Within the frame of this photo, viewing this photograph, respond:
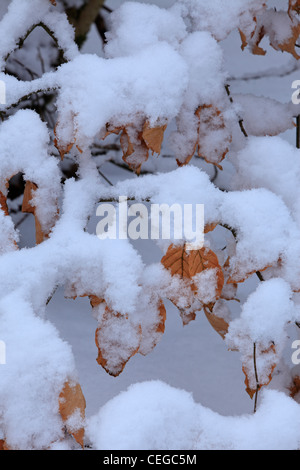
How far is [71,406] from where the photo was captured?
58 centimetres

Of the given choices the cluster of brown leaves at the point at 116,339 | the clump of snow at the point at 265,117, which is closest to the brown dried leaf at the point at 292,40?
the clump of snow at the point at 265,117

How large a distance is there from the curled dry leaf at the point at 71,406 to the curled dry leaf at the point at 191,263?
204 millimetres

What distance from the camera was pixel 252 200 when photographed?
2.44 ft

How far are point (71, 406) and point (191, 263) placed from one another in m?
0.25

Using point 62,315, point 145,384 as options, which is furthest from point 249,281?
point 145,384

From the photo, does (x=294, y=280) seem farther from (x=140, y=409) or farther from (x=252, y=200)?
(x=140, y=409)

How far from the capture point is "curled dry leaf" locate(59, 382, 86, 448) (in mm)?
574

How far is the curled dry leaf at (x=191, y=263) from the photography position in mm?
698

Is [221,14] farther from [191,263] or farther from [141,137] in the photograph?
[191,263]

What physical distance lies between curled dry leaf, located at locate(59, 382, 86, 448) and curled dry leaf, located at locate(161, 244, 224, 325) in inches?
8.0

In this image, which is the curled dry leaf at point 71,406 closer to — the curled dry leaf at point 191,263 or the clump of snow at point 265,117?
the curled dry leaf at point 191,263

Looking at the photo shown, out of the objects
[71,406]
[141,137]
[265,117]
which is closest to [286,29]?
[265,117]

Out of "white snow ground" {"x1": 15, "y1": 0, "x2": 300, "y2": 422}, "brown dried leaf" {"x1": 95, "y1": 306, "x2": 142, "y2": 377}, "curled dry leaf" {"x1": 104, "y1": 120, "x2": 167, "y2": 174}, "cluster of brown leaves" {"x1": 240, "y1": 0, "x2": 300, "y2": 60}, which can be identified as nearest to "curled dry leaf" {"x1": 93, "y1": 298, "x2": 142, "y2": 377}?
"brown dried leaf" {"x1": 95, "y1": 306, "x2": 142, "y2": 377}

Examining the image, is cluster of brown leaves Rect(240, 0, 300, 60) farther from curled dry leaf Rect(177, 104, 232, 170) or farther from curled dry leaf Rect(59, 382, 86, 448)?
curled dry leaf Rect(59, 382, 86, 448)
